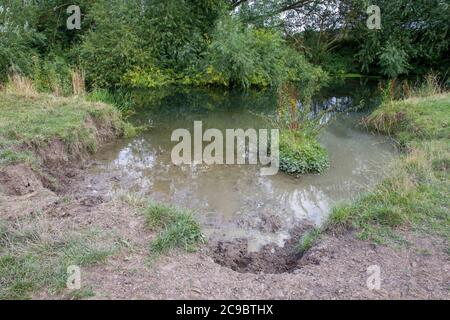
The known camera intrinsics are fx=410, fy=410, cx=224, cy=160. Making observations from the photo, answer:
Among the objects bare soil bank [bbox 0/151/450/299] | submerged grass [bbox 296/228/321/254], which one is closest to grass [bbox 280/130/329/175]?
submerged grass [bbox 296/228/321/254]

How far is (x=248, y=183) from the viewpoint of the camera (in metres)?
5.88

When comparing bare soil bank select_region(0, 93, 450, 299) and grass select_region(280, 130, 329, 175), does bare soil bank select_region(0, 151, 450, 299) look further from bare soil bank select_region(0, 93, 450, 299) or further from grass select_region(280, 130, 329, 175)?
grass select_region(280, 130, 329, 175)

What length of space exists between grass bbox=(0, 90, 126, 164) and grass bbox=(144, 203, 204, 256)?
7.70 ft

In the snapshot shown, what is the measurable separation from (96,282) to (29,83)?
6806 mm

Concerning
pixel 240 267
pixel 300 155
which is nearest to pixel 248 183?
pixel 300 155

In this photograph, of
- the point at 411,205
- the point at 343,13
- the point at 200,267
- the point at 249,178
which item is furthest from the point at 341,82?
the point at 200,267

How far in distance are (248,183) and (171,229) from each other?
2.18m

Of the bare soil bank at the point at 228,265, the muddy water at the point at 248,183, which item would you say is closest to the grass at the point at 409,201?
the bare soil bank at the point at 228,265

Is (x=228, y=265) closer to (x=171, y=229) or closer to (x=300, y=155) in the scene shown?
(x=171, y=229)

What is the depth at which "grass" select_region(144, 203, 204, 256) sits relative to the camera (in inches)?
146

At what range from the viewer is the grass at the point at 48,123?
18.9 feet

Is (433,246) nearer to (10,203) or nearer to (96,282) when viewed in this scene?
(96,282)

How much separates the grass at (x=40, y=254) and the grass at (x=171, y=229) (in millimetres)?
432

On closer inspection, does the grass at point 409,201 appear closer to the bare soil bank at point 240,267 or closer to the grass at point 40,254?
the bare soil bank at point 240,267
